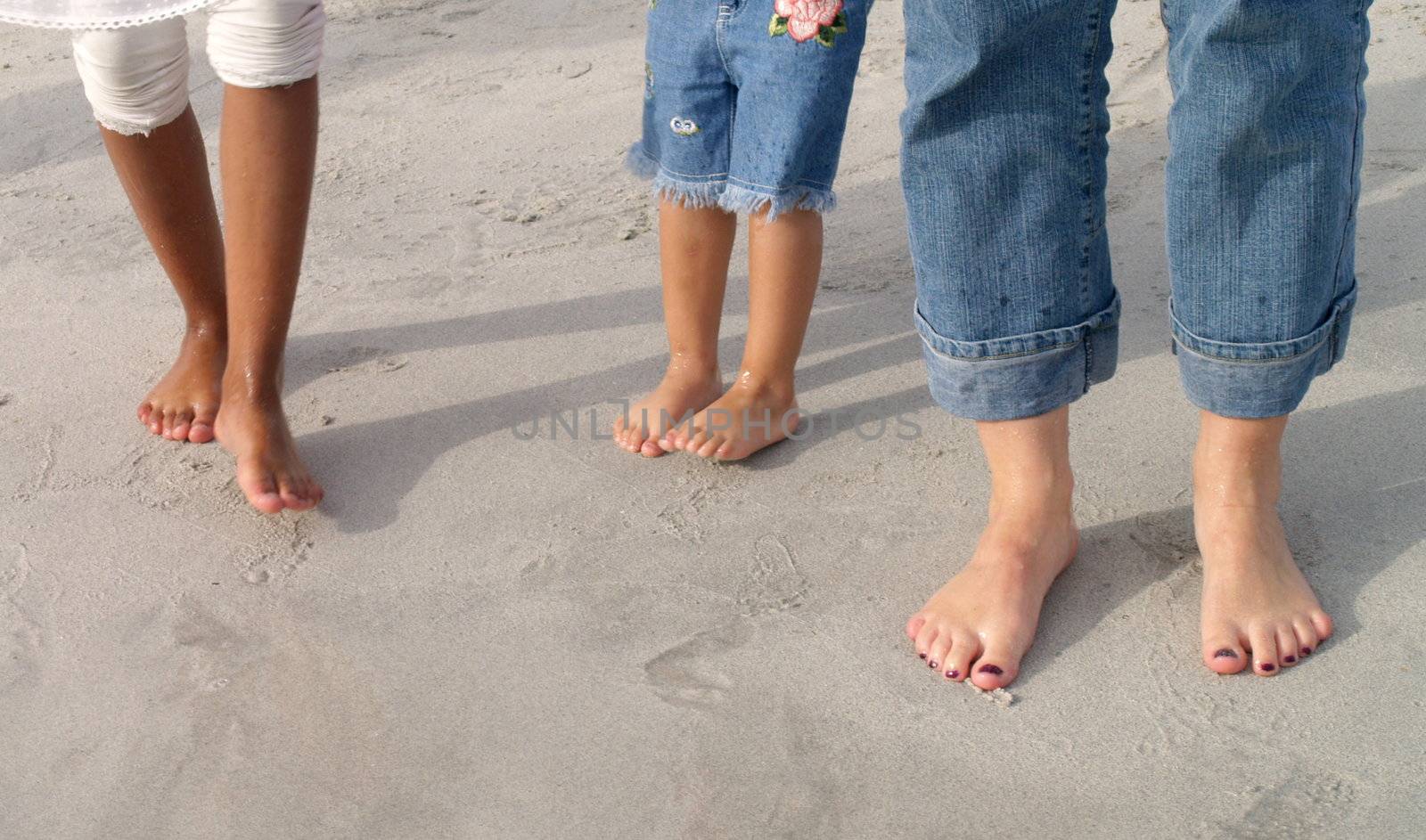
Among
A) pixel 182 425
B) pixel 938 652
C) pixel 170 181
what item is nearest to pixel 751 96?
pixel 938 652

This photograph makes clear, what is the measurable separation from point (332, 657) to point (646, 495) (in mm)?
525

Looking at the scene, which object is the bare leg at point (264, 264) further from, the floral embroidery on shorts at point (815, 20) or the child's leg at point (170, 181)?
the floral embroidery on shorts at point (815, 20)

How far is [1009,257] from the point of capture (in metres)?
1.48

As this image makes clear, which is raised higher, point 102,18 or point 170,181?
point 102,18

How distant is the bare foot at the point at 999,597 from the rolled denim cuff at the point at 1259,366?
Answer: 0.23 meters

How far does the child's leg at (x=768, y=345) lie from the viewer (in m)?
1.94

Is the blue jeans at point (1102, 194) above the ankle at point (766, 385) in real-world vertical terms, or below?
above

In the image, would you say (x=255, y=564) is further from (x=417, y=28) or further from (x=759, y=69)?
(x=417, y=28)

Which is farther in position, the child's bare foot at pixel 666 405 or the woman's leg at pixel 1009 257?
the child's bare foot at pixel 666 405

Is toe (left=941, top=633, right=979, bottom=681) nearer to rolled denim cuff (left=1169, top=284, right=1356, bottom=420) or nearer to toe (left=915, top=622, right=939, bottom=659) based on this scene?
toe (left=915, top=622, right=939, bottom=659)

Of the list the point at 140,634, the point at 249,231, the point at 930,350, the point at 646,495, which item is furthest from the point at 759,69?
the point at 140,634

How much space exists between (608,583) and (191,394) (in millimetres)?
847

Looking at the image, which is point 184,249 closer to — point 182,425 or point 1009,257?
point 182,425

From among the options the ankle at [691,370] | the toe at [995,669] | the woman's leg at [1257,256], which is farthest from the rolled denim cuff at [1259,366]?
the ankle at [691,370]
